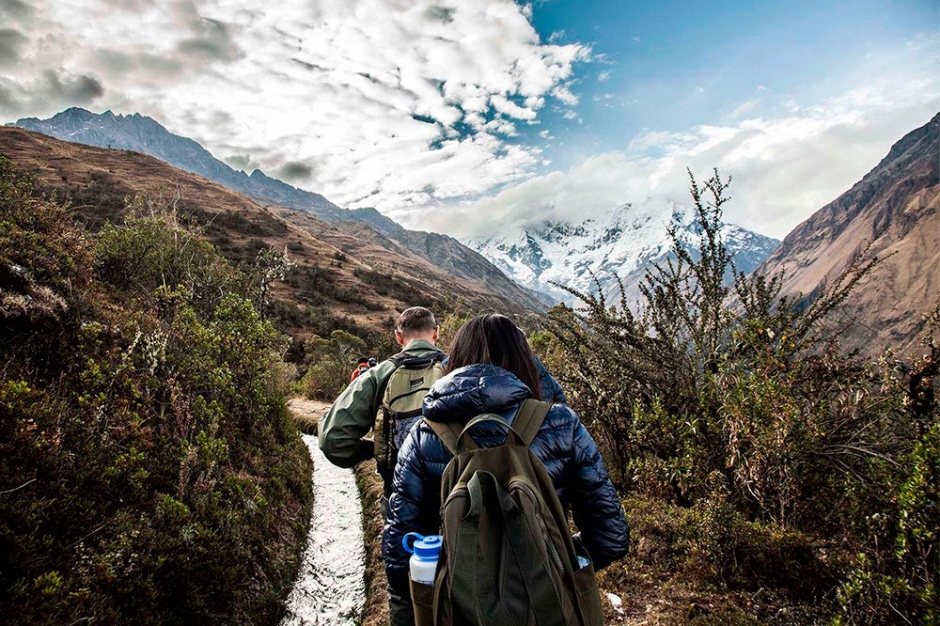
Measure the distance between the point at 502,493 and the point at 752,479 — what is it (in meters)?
3.78

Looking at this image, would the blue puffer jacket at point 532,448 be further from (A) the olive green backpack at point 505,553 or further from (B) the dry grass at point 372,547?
(B) the dry grass at point 372,547

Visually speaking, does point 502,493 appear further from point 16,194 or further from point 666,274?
point 16,194

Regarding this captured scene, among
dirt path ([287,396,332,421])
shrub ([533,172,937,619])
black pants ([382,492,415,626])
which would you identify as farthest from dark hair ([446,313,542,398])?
dirt path ([287,396,332,421])

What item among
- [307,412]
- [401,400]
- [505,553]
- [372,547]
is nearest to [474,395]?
[505,553]

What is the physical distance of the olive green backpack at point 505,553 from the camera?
169 centimetres

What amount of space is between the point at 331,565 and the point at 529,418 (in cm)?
647

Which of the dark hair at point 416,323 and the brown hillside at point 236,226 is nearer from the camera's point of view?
the dark hair at point 416,323

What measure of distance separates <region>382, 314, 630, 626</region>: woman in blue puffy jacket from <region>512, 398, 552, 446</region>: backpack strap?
34 millimetres

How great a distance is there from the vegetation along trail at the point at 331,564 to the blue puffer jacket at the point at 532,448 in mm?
4404

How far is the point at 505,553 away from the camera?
174cm

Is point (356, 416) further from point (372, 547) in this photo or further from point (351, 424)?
point (372, 547)

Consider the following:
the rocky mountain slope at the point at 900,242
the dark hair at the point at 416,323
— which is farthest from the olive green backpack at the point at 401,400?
the rocky mountain slope at the point at 900,242

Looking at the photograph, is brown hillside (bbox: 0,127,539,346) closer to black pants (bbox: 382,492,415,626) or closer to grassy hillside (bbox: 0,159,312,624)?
grassy hillside (bbox: 0,159,312,624)

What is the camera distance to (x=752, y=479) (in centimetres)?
434
